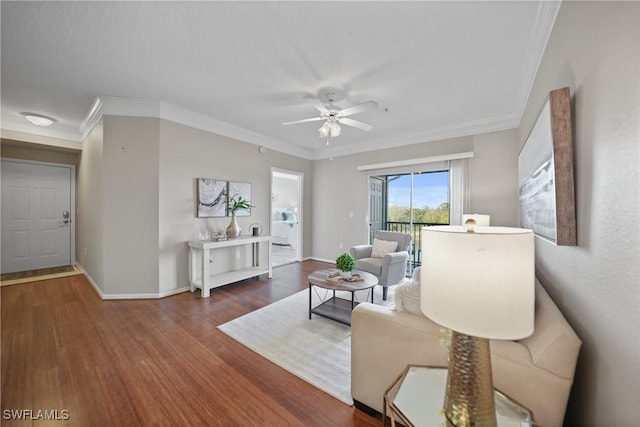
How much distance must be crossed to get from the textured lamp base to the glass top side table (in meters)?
0.11

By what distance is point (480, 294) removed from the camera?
2.38 ft

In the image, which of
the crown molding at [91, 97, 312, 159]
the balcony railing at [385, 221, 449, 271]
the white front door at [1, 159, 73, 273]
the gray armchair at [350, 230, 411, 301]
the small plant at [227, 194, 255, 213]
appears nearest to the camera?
the crown molding at [91, 97, 312, 159]

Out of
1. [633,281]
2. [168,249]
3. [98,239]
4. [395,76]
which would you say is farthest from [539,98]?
[98,239]

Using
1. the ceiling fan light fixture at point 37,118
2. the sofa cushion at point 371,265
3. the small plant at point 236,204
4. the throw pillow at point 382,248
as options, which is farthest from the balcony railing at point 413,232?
the ceiling fan light fixture at point 37,118

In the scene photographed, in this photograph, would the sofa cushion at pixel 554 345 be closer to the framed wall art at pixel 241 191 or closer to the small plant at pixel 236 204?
the small plant at pixel 236 204

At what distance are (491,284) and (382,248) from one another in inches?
124

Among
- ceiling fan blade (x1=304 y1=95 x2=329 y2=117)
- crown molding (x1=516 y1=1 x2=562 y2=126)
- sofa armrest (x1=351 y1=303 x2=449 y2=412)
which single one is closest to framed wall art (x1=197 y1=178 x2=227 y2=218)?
ceiling fan blade (x1=304 y1=95 x2=329 y2=117)

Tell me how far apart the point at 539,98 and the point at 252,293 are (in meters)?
3.88

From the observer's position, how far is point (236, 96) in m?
2.99

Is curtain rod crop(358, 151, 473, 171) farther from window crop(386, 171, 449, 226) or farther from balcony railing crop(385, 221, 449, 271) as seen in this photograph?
balcony railing crop(385, 221, 449, 271)

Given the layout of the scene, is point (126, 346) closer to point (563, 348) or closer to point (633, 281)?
point (563, 348)

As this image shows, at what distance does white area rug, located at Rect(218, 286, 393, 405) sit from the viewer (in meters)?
1.81

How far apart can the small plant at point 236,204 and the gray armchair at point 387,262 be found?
6.39 ft

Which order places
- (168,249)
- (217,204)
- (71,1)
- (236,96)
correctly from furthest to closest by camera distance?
(217,204), (168,249), (236,96), (71,1)
